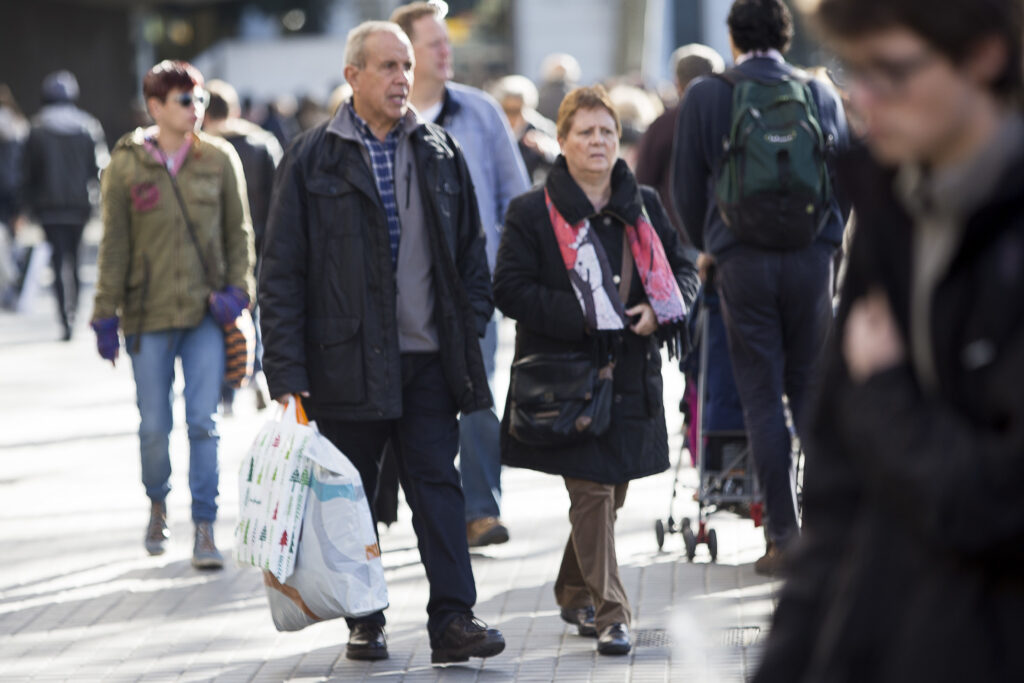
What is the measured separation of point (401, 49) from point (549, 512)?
3.26 meters

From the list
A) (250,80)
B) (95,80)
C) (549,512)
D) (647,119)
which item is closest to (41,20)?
(95,80)

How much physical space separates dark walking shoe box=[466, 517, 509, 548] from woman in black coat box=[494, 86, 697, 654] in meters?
1.37

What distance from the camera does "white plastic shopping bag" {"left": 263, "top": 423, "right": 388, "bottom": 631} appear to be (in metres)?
5.55

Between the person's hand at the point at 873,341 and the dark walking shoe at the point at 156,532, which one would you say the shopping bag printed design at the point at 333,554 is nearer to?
the dark walking shoe at the point at 156,532

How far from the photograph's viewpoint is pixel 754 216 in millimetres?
6551

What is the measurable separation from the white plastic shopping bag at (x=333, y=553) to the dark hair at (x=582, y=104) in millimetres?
1422

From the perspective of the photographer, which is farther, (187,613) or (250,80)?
(250,80)

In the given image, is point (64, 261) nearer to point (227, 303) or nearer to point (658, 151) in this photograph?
point (658, 151)

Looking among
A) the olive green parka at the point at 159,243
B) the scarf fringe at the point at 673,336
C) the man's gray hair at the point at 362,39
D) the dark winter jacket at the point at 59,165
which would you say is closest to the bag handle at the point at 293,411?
the man's gray hair at the point at 362,39

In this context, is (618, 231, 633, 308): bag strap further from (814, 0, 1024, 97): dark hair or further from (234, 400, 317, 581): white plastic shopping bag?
A: (814, 0, 1024, 97): dark hair

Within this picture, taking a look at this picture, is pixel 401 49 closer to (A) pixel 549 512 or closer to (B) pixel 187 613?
(B) pixel 187 613

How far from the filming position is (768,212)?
21.4 feet

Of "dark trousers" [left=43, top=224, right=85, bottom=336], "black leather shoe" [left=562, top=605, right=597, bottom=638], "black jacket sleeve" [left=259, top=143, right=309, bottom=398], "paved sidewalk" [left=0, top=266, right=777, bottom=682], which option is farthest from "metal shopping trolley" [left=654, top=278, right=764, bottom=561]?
"dark trousers" [left=43, top=224, right=85, bottom=336]

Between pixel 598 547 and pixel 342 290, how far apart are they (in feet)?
3.91
